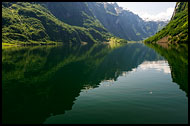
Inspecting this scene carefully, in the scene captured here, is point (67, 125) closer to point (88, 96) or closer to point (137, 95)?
point (88, 96)

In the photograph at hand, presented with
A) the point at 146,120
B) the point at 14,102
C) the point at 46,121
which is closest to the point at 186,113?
the point at 146,120

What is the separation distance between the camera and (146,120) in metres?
27.0

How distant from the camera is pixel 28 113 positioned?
30406 mm

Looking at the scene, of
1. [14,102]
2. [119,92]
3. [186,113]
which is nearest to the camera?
[186,113]

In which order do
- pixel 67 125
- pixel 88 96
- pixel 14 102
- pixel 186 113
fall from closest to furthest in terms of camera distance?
1. pixel 67 125
2. pixel 186 113
3. pixel 14 102
4. pixel 88 96

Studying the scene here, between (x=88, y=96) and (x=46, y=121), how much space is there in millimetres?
13793

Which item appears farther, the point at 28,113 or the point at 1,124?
the point at 28,113

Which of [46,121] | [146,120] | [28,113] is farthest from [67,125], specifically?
[146,120]

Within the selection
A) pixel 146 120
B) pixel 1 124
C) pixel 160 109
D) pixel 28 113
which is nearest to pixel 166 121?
pixel 146 120

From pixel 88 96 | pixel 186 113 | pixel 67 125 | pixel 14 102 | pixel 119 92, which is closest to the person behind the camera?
pixel 67 125

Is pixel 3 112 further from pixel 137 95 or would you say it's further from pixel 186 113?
pixel 186 113

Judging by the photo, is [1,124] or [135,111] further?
[135,111]

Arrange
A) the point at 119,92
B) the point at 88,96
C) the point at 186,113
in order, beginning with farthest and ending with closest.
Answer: the point at 119,92, the point at 88,96, the point at 186,113

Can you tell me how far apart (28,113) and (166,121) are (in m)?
21.9
